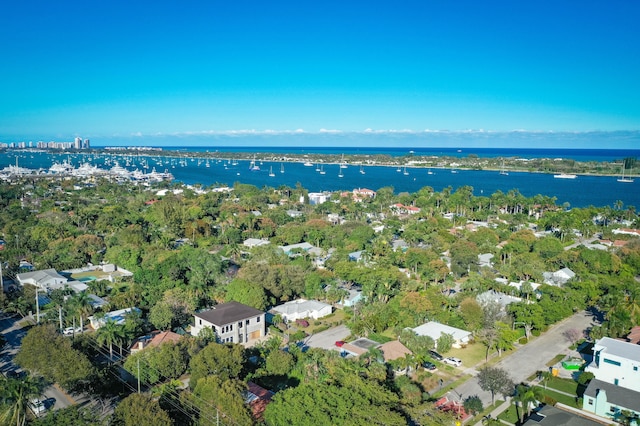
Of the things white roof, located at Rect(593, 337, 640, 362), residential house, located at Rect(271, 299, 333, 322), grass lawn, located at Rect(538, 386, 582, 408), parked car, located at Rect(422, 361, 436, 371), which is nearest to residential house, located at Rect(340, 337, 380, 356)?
parked car, located at Rect(422, 361, 436, 371)

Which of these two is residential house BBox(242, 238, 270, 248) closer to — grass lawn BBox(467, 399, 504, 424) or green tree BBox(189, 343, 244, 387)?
green tree BBox(189, 343, 244, 387)

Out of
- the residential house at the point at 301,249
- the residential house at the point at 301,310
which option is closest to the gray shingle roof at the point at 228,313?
the residential house at the point at 301,310

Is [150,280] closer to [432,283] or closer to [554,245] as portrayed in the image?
[432,283]

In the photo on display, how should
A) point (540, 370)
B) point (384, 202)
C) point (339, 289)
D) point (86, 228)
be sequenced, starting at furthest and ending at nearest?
point (384, 202), point (86, 228), point (339, 289), point (540, 370)

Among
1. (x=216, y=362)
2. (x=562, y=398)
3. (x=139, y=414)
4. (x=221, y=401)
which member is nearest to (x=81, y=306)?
(x=216, y=362)

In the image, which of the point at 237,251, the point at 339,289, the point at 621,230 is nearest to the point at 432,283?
the point at 339,289

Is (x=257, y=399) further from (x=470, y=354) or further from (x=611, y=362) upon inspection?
(x=611, y=362)
